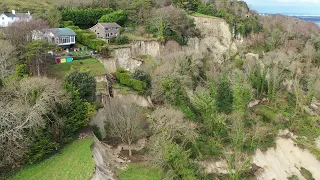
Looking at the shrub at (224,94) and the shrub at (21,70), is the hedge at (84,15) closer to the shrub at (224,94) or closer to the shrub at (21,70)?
the shrub at (21,70)

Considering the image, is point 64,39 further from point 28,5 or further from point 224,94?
point 224,94

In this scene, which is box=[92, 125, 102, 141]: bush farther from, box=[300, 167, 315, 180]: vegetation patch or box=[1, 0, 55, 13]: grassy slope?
box=[1, 0, 55, 13]: grassy slope

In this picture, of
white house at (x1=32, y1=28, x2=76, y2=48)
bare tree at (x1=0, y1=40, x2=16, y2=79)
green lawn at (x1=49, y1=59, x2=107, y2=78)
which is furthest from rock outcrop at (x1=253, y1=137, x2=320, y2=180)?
white house at (x1=32, y1=28, x2=76, y2=48)

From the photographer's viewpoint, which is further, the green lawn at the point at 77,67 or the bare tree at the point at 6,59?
the green lawn at the point at 77,67

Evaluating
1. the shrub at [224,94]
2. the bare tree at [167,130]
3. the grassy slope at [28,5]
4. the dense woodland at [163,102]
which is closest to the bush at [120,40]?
the dense woodland at [163,102]

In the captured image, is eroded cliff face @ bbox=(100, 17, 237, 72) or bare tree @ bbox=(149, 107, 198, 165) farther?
eroded cliff face @ bbox=(100, 17, 237, 72)

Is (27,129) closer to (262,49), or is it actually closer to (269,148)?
(269,148)

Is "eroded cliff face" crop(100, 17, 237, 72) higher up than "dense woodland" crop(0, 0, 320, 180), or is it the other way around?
"eroded cliff face" crop(100, 17, 237, 72)
